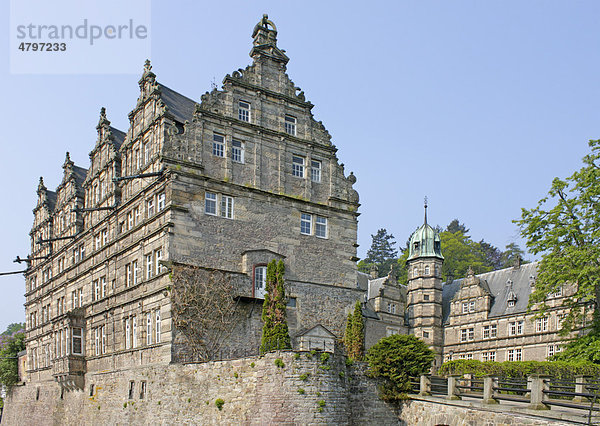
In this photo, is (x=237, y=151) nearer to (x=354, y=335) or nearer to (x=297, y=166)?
(x=297, y=166)

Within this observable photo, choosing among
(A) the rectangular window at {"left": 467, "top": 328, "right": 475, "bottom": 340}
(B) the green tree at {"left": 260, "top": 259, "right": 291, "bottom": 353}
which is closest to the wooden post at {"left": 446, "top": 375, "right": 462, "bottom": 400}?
(B) the green tree at {"left": 260, "top": 259, "right": 291, "bottom": 353}

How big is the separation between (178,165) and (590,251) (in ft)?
62.5

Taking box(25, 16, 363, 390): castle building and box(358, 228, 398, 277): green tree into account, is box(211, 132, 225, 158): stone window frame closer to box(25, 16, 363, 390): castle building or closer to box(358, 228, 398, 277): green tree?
box(25, 16, 363, 390): castle building

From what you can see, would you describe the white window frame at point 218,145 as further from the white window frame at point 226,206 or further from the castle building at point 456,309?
the castle building at point 456,309

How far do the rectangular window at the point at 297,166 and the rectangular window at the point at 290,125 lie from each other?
4.11 ft

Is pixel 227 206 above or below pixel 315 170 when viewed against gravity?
below

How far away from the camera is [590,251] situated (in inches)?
1181

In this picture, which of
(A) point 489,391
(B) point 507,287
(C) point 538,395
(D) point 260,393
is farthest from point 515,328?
(C) point 538,395

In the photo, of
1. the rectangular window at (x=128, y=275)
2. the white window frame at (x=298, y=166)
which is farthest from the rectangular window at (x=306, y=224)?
the rectangular window at (x=128, y=275)

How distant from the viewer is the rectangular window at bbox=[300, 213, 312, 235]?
1247 inches

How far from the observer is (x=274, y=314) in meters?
26.8

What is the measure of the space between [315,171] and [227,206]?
5.72 m

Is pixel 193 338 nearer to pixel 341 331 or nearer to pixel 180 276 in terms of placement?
pixel 180 276

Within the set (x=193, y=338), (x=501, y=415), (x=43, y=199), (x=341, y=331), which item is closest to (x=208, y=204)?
(x=193, y=338)
